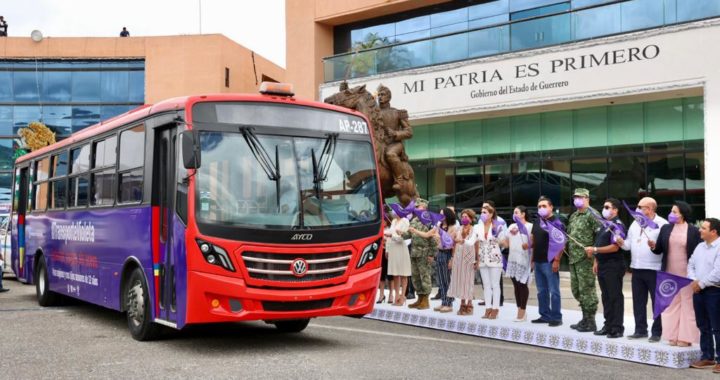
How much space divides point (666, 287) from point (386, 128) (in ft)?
27.6

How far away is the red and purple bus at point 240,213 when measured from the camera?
8203mm

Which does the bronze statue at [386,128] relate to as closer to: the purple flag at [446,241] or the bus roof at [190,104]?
the purple flag at [446,241]

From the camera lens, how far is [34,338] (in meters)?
9.86

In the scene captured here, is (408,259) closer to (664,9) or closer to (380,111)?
(380,111)

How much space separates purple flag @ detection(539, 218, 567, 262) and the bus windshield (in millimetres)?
2669

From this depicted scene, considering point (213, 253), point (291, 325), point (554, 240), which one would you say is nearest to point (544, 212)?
point (554, 240)

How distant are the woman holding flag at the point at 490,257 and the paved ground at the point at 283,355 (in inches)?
37.7

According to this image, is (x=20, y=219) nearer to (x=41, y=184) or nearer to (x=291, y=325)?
(x=41, y=184)

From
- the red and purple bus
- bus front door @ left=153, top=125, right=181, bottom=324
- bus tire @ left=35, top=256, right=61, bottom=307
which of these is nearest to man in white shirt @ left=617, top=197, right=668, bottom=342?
the red and purple bus

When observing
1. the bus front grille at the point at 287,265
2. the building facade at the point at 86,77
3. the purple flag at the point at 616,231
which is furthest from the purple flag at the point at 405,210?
the building facade at the point at 86,77

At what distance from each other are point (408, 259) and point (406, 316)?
1.14 meters

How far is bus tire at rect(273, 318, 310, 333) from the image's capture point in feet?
34.2

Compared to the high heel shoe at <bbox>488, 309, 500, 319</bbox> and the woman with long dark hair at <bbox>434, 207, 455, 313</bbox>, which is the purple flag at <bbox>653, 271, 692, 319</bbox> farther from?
the woman with long dark hair at <bbox>434, 207, 455, 313</bbox>

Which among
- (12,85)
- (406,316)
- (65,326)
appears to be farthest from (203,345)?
(12,85)
